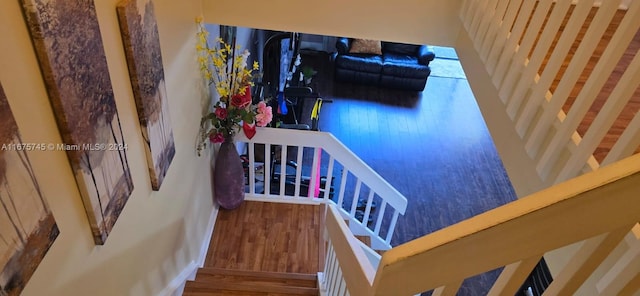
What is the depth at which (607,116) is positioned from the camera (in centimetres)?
128

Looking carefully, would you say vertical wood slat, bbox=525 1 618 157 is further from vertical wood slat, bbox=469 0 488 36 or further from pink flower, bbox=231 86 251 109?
pink flower, bbox=231 86 251 109

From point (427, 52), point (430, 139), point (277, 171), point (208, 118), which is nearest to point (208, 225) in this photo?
point (208, 118)

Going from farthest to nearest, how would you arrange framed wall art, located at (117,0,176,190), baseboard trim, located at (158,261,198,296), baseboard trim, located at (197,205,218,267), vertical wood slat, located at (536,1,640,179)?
baseboard trim, located at (197,205,218,267) < baseboard trim, located at (158,261,198,296) < framed wall art, located at (117,0,176,190) < vertical wood slat, located at (536,1,640,179)

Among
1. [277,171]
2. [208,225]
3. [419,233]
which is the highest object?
[208,225]

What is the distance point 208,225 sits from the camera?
12.4 feet

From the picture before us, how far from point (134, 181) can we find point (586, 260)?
1708mm

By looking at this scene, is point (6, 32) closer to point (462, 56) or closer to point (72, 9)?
point (72, 9)

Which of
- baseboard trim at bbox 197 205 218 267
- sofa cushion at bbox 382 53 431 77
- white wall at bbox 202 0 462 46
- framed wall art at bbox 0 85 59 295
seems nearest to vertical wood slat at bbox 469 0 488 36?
white wall at bbox 202 0 462 46

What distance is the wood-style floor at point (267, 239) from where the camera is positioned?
3695mm

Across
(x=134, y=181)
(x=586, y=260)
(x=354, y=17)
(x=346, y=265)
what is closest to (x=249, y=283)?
(x=134, y=181)

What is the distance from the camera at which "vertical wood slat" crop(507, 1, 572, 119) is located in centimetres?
160

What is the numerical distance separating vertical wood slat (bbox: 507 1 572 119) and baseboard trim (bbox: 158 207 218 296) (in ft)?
7.25

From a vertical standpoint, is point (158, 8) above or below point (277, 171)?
above

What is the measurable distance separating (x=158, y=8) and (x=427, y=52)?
5.87m
